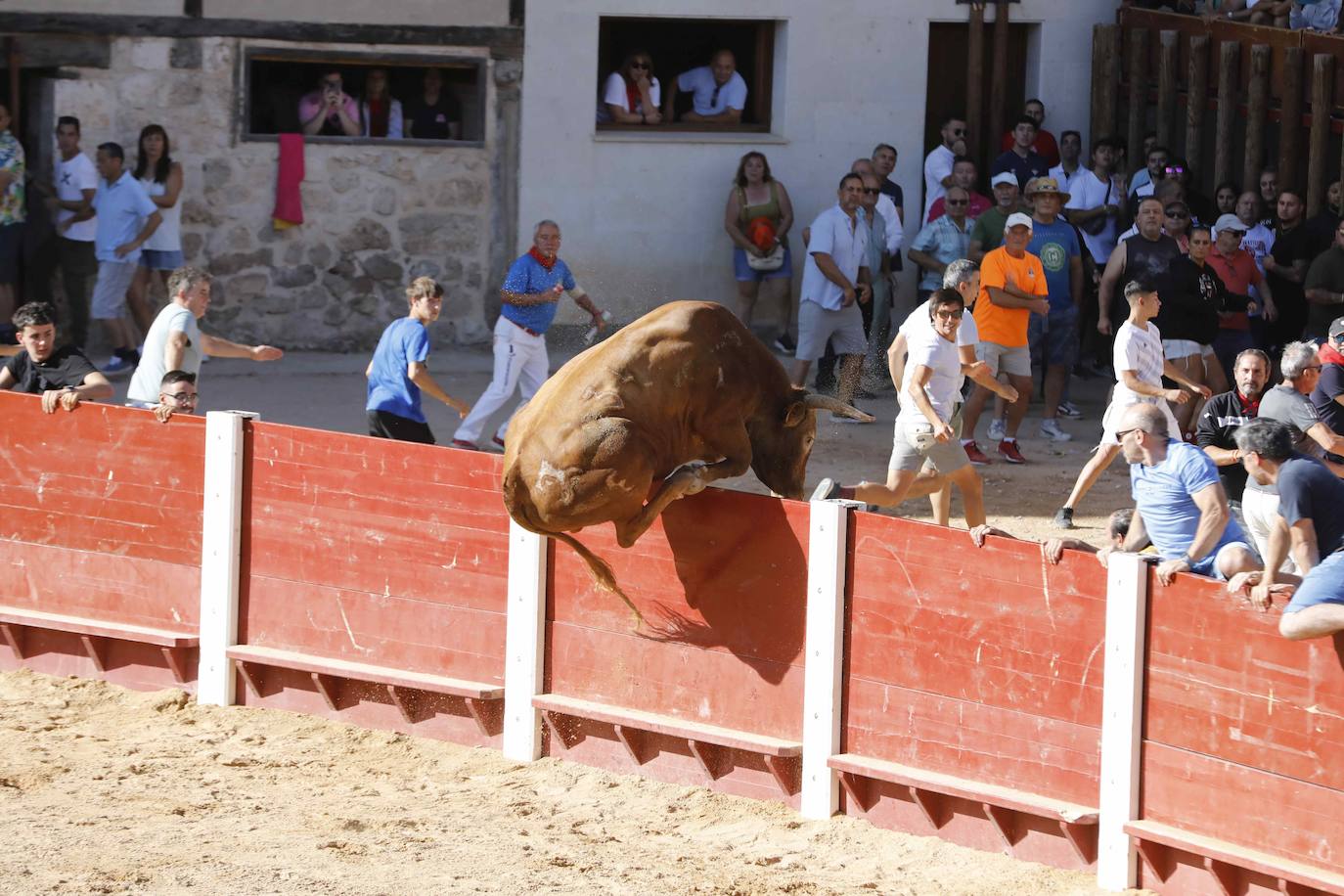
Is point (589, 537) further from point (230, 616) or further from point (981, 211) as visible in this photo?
point (981, 211)

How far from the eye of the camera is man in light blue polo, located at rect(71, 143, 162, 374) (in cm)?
1392

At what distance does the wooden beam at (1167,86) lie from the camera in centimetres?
1566

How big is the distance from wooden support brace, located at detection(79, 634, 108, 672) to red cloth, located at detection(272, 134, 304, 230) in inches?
268

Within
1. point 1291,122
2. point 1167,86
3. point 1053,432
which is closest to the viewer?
point 1053,432

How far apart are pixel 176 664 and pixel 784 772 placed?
9.03ft

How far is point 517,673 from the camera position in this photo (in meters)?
7.60

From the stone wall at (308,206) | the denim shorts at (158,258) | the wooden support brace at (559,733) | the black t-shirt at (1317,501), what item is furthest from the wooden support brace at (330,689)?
the stone wall at (308,206)

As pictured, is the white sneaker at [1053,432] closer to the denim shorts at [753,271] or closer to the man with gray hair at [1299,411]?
the denim shorts at [753,271]

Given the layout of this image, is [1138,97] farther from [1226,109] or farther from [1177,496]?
[1177,496]

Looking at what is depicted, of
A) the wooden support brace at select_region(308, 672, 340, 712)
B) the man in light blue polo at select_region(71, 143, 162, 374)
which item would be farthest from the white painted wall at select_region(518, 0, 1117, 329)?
the wooden support brace at select_region(308, 672, 340, 712)

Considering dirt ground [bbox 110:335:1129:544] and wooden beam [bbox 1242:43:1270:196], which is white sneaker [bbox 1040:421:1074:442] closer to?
dirt ground [bbox 110:335:1129:544]

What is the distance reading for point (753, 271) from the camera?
606 inches

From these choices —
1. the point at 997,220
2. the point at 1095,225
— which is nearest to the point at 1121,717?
the point at 997,220

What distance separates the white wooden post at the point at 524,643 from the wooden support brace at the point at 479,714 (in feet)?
0.35
